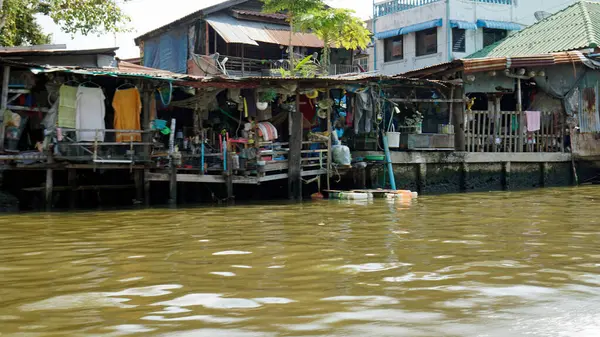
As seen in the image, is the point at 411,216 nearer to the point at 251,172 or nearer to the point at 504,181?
the point at 251,172

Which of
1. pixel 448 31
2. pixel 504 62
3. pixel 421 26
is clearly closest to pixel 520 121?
pixel 504 62

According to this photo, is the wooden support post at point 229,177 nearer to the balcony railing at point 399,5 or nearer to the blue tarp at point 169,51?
the blue tarp at point 169,51

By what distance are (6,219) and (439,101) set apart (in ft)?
36.2

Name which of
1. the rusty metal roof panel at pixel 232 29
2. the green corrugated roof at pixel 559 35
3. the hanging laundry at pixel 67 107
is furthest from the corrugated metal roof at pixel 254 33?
the hanging laundry at pixel 67 107

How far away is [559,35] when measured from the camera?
20.8 m

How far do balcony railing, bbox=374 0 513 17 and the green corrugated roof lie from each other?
4512mm

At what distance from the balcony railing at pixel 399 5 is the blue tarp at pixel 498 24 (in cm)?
92

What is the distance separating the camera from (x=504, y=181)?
57.8 feet

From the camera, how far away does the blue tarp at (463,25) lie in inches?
1032

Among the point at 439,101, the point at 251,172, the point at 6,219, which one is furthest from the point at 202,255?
the point at 439,101

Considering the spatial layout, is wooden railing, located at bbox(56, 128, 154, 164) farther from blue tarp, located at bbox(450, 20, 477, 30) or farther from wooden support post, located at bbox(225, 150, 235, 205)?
blue tarp, located at bbox(450, 20, 477, 30)

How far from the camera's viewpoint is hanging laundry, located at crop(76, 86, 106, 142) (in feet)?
43.9

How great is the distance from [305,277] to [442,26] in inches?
904

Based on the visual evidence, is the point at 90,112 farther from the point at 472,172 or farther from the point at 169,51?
the point at 169,51
